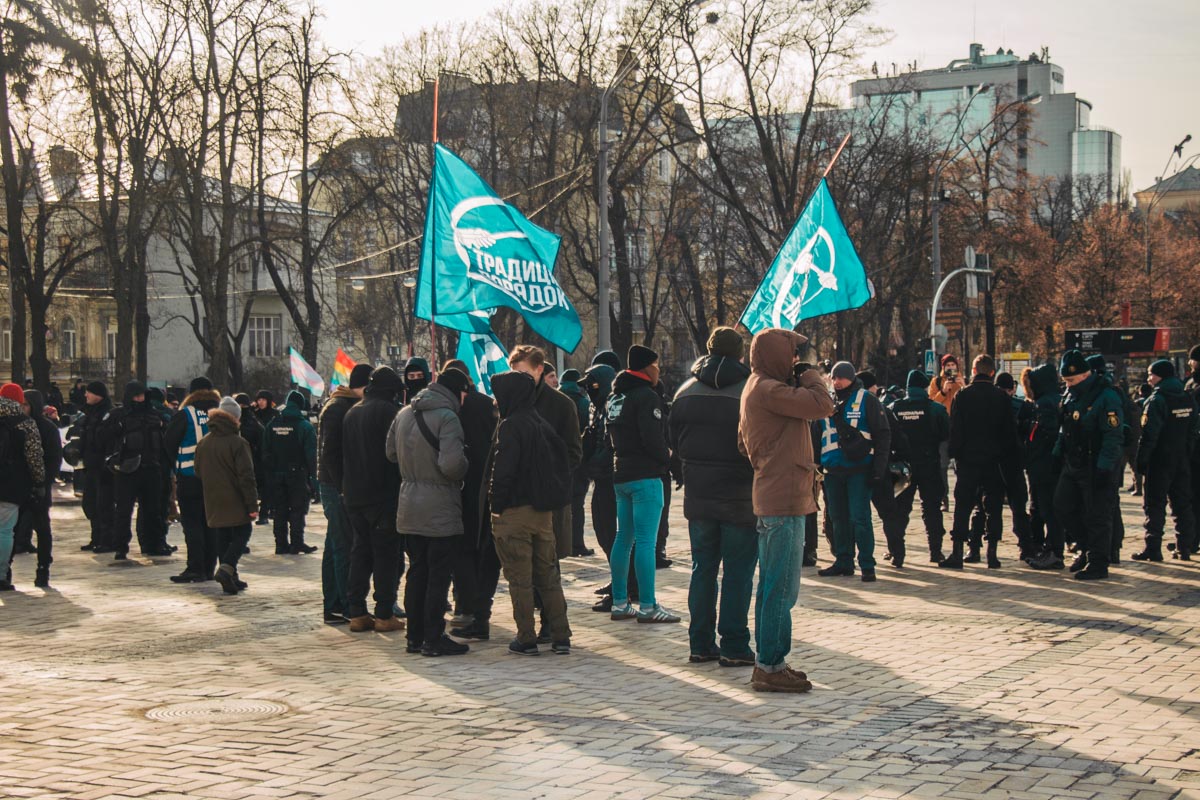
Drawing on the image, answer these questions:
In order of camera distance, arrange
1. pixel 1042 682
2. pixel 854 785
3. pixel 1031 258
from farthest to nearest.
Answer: pixel 1031 258 < pixel 1042 682 < pixel 854 785

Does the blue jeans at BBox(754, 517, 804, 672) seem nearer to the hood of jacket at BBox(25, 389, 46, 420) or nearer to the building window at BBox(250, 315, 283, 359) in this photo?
the hood of jacket at BBox(25, 389, 46, 420)

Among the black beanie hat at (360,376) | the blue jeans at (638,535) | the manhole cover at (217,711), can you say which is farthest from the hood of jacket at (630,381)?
the manhole cover at (217,711)

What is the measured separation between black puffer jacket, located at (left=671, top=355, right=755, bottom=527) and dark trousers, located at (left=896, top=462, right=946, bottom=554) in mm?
5679

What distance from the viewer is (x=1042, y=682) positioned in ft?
26.2

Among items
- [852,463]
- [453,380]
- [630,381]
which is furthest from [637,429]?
[852,463]

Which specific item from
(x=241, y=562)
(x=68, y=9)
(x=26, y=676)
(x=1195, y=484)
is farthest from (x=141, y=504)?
(x=68, y=9)

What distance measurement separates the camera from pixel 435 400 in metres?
9.50

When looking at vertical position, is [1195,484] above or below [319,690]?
above

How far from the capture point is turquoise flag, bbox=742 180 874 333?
12523 mm

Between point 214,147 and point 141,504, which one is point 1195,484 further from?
point 214,147

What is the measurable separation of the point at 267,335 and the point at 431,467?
232 ft

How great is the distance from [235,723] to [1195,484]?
10488 millimetres

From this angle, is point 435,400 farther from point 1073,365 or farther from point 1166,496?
point 1166,496

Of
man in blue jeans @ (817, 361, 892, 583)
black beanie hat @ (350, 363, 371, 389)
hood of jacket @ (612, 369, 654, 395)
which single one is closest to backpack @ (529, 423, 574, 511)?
hood of jacket @ (612, 369, 654, 395)
